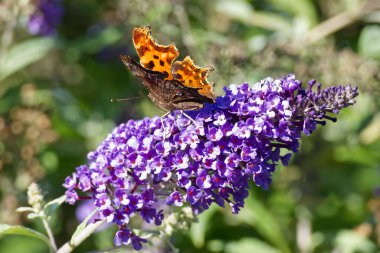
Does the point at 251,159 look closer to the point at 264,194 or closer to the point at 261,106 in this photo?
the point at 261,106

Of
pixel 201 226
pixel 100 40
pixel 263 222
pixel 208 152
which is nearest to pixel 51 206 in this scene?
pixel 208 152

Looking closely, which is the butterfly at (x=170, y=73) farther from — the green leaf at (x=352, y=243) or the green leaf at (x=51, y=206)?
the green leaf at (x=352, y=243)

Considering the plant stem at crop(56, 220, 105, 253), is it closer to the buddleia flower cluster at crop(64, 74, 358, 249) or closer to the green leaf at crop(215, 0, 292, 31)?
the buddleia flower cluster at crop(64, 74, 358, 249)

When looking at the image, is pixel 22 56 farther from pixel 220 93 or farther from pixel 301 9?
pixel 301 9

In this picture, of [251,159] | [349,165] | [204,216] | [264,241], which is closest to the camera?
[251,159]

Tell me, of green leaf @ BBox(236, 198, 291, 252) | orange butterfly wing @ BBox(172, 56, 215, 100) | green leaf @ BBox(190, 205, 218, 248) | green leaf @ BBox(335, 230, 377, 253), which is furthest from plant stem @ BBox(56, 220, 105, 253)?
green leaf @ BBox(335, 230, 377, 253)

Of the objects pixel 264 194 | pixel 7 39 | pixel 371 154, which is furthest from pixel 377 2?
pixel 7 39
